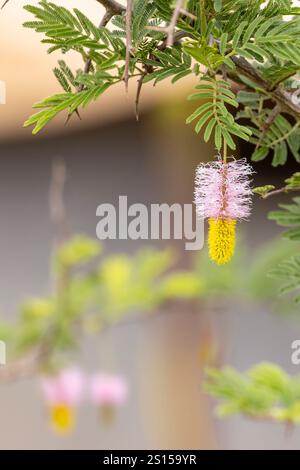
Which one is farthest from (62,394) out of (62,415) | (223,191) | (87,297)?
(223,191)

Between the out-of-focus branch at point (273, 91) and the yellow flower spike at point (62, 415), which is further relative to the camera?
the yellow flower spike at point (62, 415)

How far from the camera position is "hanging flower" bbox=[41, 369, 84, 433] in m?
1.57

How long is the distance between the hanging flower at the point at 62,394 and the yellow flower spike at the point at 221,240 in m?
1.11

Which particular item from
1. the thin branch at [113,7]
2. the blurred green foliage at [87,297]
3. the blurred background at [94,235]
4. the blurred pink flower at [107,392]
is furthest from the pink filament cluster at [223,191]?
the blurred background at [94,235]

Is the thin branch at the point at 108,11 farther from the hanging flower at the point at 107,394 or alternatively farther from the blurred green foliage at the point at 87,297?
the hanging flower at the point at 107,394

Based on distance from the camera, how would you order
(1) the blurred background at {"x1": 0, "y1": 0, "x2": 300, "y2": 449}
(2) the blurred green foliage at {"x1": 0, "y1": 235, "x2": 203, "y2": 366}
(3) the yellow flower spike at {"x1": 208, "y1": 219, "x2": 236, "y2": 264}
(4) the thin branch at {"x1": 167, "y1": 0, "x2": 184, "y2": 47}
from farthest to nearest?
(1) the blurred background at {"x1": 0, "y1": 0, "x2": 300, "y2": 449} → (2) the blurred green foliage at {"x1": 0, "y1": 235, "x2": 203, "y2": 366} → (3) the yellow flower spike at {"x1": 208, "y1": 219, "x2": 236, "y2": 264} → (4) the thin branch at {"x1": 167, "y1": 0, "x2": 184, "y2": 47}

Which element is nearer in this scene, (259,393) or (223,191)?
(223,191)

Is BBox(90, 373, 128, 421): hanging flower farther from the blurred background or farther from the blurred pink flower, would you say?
the blurred background

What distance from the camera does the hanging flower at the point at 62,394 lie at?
157cm

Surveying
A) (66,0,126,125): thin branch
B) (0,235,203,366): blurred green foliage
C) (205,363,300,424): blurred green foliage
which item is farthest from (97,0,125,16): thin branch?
(0,235,203,366): blurred green foliage

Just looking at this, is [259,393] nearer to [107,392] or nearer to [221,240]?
[221,240]

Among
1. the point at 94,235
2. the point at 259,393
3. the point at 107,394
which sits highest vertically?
the point at 94,235

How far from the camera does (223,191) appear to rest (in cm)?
50
